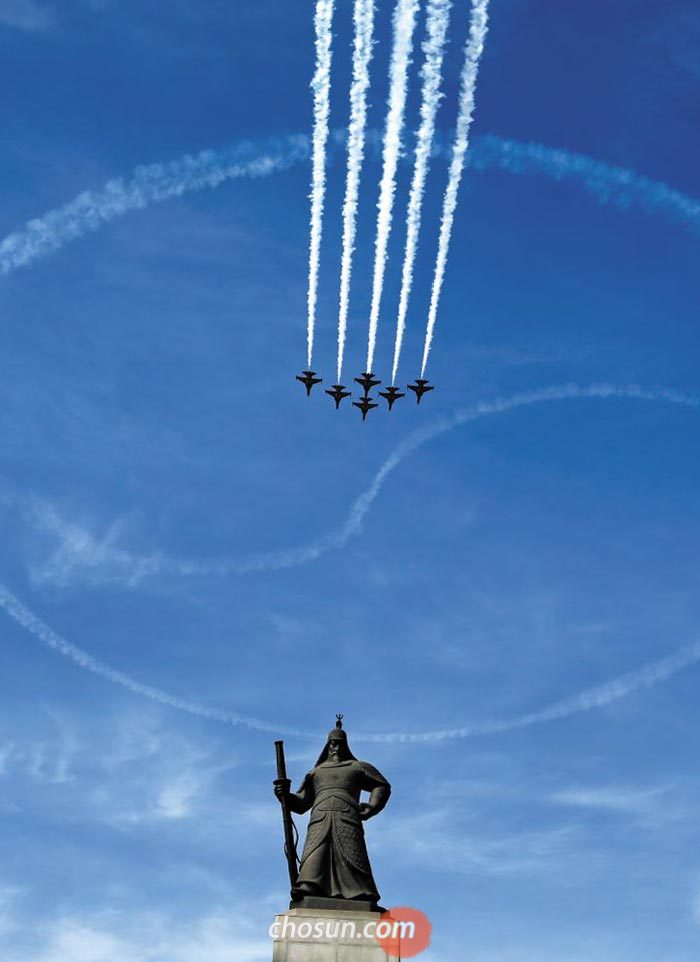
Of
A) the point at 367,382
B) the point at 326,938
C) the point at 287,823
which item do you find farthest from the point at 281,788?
the point at 367,382

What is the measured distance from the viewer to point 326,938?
22.5 meters

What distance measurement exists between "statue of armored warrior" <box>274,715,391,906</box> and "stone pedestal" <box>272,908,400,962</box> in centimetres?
66

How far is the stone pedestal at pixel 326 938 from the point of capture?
22250mm

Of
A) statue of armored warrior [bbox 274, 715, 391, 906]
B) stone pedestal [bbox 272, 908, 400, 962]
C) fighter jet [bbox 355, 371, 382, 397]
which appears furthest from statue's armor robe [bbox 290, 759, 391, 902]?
fighter jet [bbox 355, 371, 382, 397]

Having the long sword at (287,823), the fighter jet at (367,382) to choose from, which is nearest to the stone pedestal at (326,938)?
the long sword at (287,823)

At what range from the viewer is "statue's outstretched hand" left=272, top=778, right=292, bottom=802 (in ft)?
84.4

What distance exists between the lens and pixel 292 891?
78.5 feet

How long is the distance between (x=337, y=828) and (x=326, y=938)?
281 centimetres

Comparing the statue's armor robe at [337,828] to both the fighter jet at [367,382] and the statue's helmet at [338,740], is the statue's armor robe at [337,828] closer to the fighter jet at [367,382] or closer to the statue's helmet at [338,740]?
the statue's helmet at [338,740]

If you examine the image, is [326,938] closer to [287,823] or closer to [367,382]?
[287,823]

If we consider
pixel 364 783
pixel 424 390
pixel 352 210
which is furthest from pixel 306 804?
pixel 424 390

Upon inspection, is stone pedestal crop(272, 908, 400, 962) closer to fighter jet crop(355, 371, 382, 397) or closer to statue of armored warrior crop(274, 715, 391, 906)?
statue of armored warrior crop(274, 715, 391, 906)

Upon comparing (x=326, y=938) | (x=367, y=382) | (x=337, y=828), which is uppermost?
(x=367, y=382)

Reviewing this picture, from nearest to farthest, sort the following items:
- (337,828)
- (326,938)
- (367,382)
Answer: (326,938)
(337,828)
(367,382)
